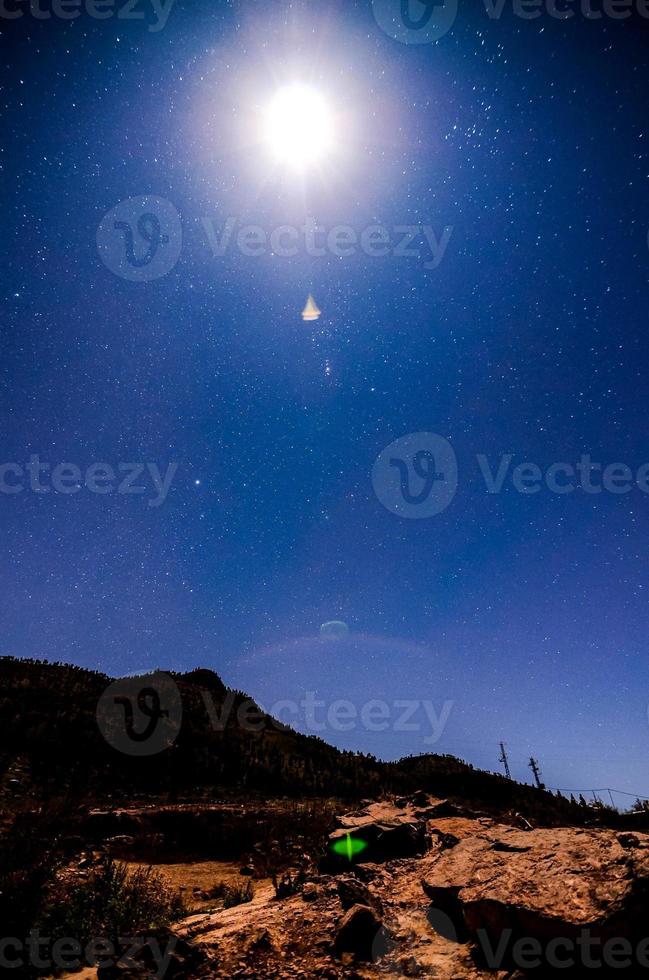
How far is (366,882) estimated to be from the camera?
667 cm

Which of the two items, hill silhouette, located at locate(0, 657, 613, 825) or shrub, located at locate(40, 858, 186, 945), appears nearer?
shrub, located at locate(40, 858, 186, 945)

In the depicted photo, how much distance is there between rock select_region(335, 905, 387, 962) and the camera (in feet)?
15.2

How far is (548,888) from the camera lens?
409 centimetres

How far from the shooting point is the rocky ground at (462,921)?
3.56 metres

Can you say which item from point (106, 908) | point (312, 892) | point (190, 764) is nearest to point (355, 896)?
point (312, 892)

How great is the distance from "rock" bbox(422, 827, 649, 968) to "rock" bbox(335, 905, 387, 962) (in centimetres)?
79

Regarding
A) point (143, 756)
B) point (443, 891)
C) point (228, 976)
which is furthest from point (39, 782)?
point (443, 891)

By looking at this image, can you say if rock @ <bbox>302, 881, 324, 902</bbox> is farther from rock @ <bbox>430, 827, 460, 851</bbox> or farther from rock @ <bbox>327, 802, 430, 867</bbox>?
rock @ <bbox>430, 827, 460, 851</bbox>

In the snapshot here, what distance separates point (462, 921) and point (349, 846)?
4.14 meters

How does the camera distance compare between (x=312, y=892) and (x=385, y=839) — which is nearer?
(x=312, y=892)

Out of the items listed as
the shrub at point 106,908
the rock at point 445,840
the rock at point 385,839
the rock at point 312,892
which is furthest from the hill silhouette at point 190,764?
the rock at point 312,892

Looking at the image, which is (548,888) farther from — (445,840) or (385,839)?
(385,839)

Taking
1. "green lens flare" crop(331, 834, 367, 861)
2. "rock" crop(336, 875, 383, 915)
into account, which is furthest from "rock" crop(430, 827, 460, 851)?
"rock" crop(336, 875, 383, 915)

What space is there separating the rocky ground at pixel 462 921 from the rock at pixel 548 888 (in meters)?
0.01
